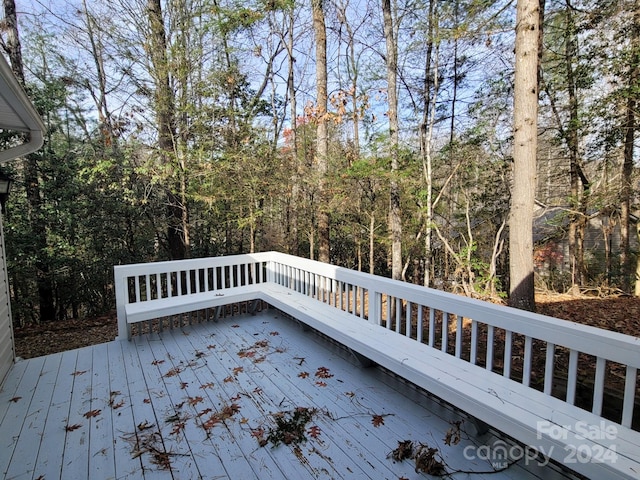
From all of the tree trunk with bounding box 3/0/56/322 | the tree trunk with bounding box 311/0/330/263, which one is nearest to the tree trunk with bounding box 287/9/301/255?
the tree trunk with bounding box 311/0/330/263

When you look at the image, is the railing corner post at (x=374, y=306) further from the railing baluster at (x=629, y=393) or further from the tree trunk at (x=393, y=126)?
the tree trunk at (x=393, y=126)

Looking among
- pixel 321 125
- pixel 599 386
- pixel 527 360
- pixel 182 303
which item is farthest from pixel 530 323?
pixel 321 125

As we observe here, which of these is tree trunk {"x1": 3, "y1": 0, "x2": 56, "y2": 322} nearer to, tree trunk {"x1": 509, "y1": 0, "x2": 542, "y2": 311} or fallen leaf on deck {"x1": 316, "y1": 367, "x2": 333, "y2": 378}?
fallen leaf on deck {"x1": 316, "y1": 367, "x2": 333, "y2": 378}

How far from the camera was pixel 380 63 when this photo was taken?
707 centimetres

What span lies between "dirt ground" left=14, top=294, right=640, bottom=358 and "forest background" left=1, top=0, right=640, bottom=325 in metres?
0.71

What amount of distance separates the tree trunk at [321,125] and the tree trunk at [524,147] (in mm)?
2936

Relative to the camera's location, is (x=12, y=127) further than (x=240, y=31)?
No

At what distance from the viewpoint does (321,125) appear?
5.67m

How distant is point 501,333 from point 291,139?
5.36m

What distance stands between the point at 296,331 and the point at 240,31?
19.9 feet

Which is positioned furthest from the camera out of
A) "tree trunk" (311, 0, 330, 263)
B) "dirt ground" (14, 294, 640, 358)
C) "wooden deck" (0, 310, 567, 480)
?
"tree trunk" (311, 0, 330, 263)

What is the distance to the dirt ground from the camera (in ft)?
14.1

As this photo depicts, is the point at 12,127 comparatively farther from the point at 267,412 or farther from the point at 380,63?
the point at 380,63

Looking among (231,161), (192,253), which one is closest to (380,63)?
(231,161)
